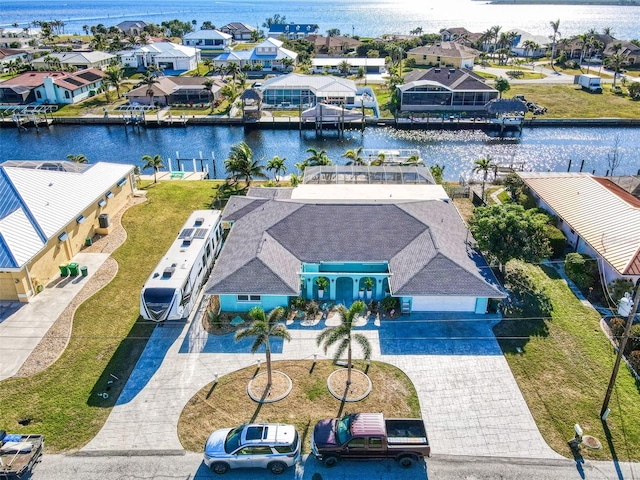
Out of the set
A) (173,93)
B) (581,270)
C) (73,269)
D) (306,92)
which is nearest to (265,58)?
(173,93)

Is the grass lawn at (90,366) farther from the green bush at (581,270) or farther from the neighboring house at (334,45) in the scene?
the neighboring house at (334,45)

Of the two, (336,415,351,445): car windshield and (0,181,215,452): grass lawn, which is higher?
(336,415,351,445): car windshield

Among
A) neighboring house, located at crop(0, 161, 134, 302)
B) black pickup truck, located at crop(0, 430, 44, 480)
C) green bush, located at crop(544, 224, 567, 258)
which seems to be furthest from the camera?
green bush, located at crop(544, 224, 567, 258)

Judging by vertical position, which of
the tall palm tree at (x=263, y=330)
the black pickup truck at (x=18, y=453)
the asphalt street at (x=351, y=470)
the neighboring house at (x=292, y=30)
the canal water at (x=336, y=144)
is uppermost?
the neighboring house at (x=292, y=30)

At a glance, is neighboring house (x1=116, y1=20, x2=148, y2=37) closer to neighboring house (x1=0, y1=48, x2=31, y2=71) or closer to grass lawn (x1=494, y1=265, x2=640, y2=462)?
neighboring house (x1=0, y1=48, x2=31, y2=71)

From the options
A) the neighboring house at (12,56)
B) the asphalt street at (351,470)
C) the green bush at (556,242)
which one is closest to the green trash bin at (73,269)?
the asphalt street at (351,470)

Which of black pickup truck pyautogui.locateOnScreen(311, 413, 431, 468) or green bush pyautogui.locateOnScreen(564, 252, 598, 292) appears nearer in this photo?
black pickup truck pyautogui.locateOnScreen(311, 413, 431, 468)

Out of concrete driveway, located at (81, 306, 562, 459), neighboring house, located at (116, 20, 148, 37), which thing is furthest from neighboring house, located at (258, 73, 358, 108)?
neighboring house, located at (116, 20, 148, 37)
